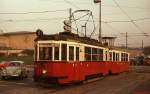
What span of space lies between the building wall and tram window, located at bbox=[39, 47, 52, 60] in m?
105

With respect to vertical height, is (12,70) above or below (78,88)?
above

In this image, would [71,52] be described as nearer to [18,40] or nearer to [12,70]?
[12,70]

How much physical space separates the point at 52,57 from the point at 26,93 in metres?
3.45

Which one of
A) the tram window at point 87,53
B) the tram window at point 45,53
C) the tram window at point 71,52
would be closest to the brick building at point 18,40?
the tram window at point 87,53

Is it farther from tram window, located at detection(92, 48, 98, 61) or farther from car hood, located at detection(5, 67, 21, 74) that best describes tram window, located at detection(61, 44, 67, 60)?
car hood, located at detection(5, 67, 21, 74)

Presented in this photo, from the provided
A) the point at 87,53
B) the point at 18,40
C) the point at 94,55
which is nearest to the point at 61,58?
the point at 87,53

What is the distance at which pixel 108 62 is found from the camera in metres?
36.0

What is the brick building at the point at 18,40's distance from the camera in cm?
12850

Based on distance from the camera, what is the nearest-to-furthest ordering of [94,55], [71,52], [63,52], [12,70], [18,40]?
[63,52] < [71,52] < [94,55] < [12,70] < [18,40]

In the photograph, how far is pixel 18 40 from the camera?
131 meters

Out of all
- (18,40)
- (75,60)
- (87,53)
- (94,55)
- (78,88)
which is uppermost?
(18,40)

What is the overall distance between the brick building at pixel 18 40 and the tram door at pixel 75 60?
103467 mm

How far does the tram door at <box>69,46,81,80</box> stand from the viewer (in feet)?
78.5

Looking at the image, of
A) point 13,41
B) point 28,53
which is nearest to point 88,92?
point 28,53
